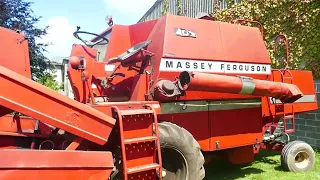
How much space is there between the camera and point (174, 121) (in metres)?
4.42

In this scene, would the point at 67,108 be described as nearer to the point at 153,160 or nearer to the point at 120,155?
the point at 120,155

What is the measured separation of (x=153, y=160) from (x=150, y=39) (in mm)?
1706

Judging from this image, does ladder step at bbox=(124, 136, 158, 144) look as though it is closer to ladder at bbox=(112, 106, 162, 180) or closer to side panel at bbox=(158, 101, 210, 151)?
ladder at bbox=(112, 106, 162, 180)

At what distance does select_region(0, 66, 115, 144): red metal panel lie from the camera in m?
2.96

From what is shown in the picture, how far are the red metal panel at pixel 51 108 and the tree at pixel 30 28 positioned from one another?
7789mm

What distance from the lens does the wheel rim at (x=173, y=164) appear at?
407 centimetres

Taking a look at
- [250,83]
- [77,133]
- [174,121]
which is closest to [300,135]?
[250,83]

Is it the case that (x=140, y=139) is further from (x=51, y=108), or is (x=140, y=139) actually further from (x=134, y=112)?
(x=51, y=108)

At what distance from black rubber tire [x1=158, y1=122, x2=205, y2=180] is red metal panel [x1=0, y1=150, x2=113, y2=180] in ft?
2.81

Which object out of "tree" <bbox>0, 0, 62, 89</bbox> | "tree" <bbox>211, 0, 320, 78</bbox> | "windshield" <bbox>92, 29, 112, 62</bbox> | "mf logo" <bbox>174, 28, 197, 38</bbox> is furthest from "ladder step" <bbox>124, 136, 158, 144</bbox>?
"tree" <bbox>0, 0, 62, 89</bbox>

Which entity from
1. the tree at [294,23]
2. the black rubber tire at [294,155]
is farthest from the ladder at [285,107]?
the tree at [294,23]

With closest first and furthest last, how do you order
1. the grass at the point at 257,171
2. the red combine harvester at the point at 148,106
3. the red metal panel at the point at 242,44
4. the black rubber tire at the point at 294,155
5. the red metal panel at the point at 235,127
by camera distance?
the red combine harvester at the point at 148,106, the red metal panel at the point at 235,127, the red metal panel at the point at 242,44, the grass at the point at 257,171, the black rubber tire at the point at 294,155

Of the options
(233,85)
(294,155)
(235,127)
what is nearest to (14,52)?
(233,85)

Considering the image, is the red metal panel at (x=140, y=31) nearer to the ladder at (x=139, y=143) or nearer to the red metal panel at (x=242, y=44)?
the red metal panel at (x=242, y=44)
